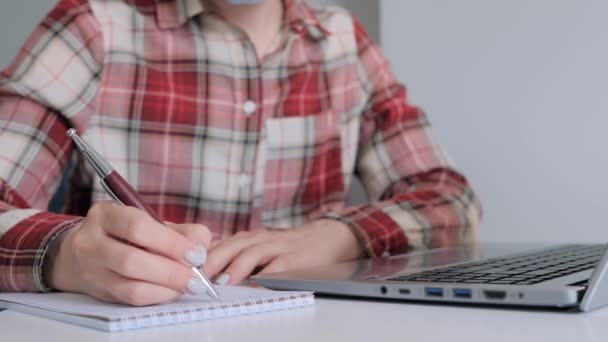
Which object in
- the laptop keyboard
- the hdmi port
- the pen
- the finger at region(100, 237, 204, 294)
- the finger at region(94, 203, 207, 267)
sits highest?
the pen

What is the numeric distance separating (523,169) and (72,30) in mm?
899

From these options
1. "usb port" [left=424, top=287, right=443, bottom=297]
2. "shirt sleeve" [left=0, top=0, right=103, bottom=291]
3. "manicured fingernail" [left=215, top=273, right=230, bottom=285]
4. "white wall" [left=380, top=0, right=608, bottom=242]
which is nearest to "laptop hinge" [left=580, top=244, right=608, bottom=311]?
"usb port" [left=424, top=287, right=443, bottom=297]

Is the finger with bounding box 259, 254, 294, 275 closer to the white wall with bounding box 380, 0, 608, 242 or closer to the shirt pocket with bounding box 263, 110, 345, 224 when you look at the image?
the shirt pocket with bounding box 263, 110, 345, 224

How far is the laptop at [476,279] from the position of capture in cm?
58

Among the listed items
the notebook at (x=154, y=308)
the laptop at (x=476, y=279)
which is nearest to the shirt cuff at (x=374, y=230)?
the laptop at (x=476, y=279)

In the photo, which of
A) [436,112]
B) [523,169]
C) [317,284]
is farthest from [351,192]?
[317,284]

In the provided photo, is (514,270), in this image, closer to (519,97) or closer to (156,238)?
(156,238)

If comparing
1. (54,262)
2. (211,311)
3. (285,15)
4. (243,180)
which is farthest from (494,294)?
(285,15)

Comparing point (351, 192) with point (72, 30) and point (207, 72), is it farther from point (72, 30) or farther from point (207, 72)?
point (72, 30)

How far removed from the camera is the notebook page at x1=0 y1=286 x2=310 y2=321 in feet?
1.87

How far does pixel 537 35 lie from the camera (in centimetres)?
154

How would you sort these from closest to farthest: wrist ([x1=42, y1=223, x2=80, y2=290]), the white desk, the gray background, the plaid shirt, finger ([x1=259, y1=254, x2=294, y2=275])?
the white desk → wrist ([x1=42, y1=223, x2=80, y2=290]) → finger ([x1=259, y1=254, x2=294, y2=275]) → the plaid shirt → the gray background

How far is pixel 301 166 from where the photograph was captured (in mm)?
1354

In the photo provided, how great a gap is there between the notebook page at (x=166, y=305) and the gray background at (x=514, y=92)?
86 centimetres
